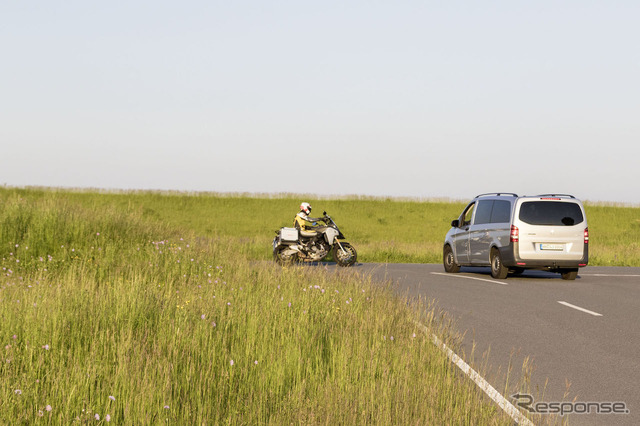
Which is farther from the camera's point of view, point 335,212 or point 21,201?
point 335,212

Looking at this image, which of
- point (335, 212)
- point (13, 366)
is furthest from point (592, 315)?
point (335, 212)

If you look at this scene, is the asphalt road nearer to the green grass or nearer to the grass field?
the grass field

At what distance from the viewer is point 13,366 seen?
6082mm

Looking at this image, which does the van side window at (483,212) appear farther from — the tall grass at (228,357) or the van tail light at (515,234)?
the tall grass at (228,357)

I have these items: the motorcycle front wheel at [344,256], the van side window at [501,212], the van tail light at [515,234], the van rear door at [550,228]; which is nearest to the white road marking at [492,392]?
the van tail light at [515,234]

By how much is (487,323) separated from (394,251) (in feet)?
63.8

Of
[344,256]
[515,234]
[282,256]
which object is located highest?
[515,234]

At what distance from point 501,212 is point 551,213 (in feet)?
4.27

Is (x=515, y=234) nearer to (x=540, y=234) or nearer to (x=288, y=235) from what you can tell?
(x=540, y=234)

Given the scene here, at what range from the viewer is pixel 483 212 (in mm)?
20953

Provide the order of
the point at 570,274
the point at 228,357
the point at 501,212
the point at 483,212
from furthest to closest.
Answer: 1. the point at 483,212
2. the point at 570,274
3. the point at 501,212
4. the point at 228,357

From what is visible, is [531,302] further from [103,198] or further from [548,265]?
[103,198]

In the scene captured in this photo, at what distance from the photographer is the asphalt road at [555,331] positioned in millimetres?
7285

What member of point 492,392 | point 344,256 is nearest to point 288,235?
point 344,256
